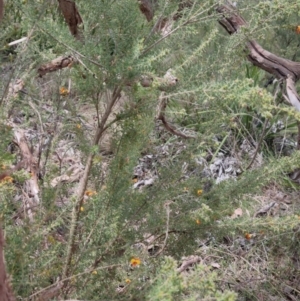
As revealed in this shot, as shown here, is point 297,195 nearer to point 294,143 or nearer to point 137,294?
point 294,143

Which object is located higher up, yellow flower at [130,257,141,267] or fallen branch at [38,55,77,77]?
fallen branch at [38,55,77,77]

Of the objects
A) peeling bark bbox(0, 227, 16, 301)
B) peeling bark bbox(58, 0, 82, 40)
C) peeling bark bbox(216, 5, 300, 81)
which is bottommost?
peeling bark bbox(216, 5, 300, 81)

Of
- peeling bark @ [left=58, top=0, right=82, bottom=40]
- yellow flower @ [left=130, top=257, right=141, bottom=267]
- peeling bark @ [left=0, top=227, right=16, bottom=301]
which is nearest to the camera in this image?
peeling bark @ [left=0, top=227, right=16, bottom=301]

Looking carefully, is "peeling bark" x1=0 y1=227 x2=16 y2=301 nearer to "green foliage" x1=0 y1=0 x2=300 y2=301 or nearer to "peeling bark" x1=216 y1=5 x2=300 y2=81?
"green foliage" x1=0 y1=0 x2=300 y2=301

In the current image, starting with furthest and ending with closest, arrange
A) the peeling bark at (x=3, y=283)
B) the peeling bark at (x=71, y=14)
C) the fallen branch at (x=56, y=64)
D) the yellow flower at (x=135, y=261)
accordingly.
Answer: the peeling bark at (x=71, y=14)
the fallen branch at (x=56, y=64)
the yellow flower at (x=135, y=261)
the peeling bark at (x=3, y=283)

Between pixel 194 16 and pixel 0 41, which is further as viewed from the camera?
pixel 0 41

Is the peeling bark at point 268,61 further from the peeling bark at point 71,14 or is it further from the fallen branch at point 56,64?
the fallen branch at point 56,64

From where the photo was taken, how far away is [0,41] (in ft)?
6.72

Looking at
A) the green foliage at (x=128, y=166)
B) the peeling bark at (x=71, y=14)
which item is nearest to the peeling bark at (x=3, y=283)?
the green foliage at (x=128, y=166)

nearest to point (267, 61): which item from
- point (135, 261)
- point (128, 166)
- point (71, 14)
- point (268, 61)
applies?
point (268, 61)

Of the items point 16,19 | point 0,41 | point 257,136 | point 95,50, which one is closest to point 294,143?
point 257,136

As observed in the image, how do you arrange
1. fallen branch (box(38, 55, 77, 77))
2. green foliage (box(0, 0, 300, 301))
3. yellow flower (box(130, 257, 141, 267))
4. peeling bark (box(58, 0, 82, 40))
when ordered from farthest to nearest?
peeling bark (box(58, 0, 82, 40))
fallen branch (box(38, 55, 77, 77))
yellow flower (box(130, 257, 141, 267))
green foliage (box(0, 0, 300, 301))

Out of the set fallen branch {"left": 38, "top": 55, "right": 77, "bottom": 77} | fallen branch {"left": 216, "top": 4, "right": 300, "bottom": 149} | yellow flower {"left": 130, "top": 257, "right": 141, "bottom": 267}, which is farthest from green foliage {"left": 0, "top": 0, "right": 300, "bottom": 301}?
fallen branch {"left": 216, "top": 4, "right": 300, "bottom": 149}

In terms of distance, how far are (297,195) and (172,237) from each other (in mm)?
1709
